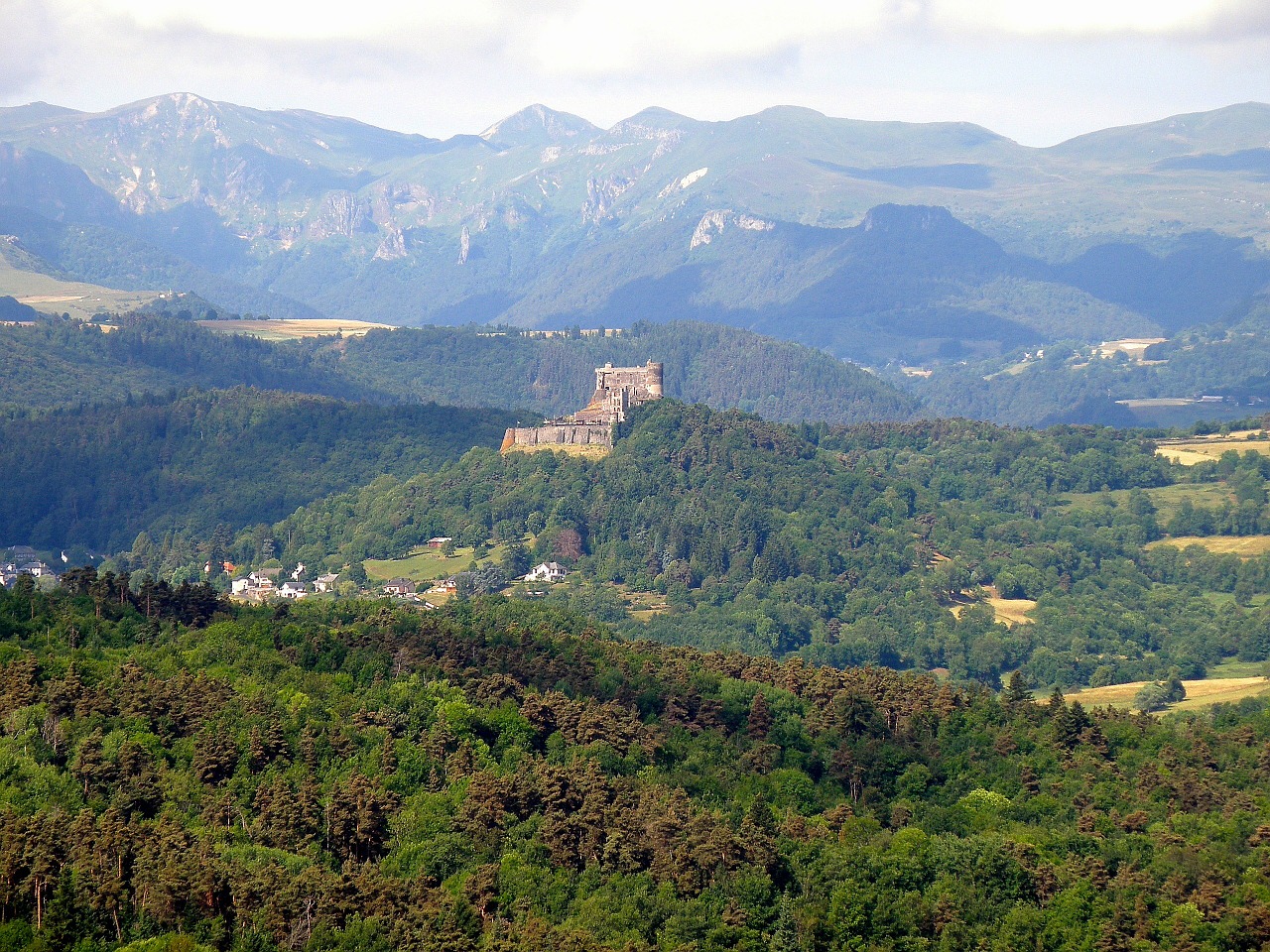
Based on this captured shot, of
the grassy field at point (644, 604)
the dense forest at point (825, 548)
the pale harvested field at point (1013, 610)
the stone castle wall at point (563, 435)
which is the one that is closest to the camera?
the dense forest at point (825, 548)

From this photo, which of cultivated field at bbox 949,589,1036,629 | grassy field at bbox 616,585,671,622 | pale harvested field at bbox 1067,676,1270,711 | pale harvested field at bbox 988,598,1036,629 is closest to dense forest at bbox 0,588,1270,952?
pale harvested field at bbox 1067,676,1270,711

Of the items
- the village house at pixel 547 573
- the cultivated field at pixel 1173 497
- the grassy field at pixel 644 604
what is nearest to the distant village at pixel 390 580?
the village house at pixel 547 573

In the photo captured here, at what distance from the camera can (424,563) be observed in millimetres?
161375

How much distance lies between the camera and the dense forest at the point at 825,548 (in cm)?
14950

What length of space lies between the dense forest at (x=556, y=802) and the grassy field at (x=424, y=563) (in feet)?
200

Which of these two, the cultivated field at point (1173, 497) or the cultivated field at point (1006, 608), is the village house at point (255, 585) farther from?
the cultivated field at point (1173, 497)

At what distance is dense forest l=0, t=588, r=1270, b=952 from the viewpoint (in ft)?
193

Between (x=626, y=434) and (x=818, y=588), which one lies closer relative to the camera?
(x=818, y=588)

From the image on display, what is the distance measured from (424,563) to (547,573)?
9.48 metres

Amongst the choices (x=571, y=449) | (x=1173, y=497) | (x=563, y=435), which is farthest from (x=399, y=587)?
(x=1173, y=497)

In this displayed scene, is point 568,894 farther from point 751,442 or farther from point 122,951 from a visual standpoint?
point 751,442

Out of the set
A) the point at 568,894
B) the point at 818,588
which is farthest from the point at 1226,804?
the point at 818,588

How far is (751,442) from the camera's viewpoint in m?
192

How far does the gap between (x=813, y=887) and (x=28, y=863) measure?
75.3 ft
